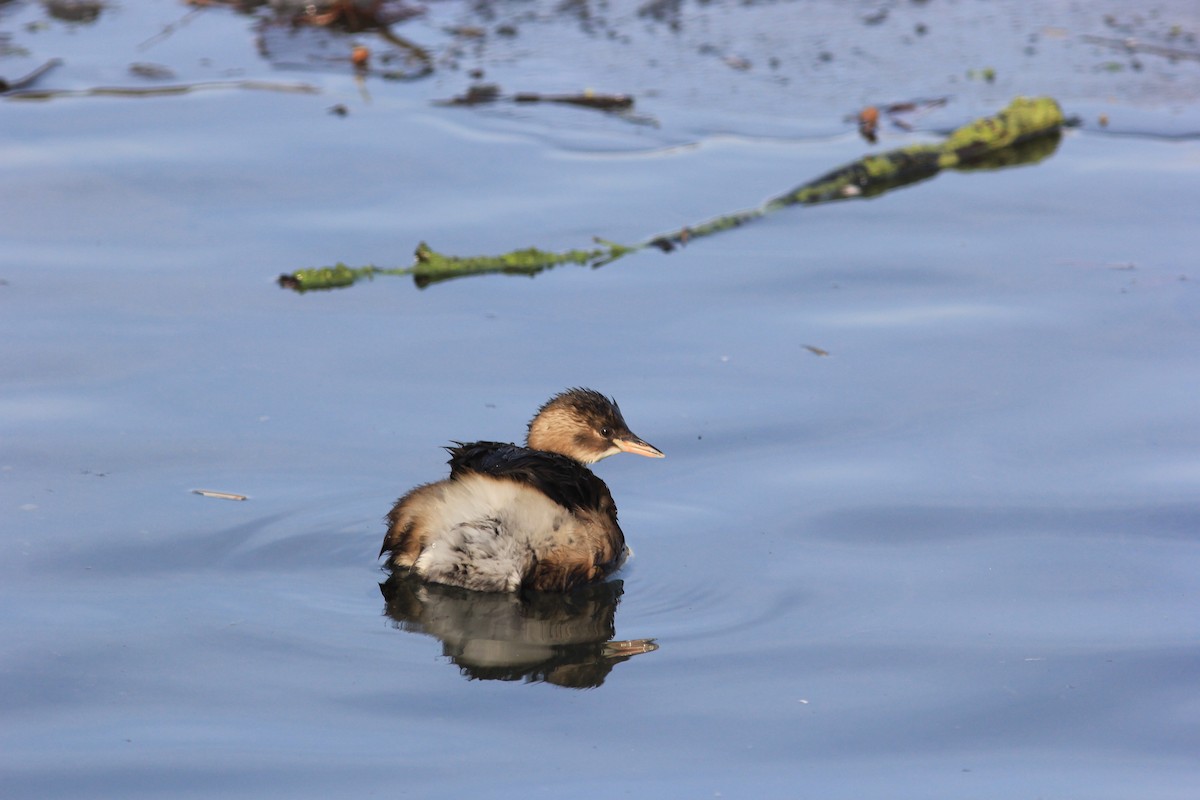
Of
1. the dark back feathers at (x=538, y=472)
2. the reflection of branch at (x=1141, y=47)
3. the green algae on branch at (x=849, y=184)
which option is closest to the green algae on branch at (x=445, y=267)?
the green algae on branch at (x=849, y=184)

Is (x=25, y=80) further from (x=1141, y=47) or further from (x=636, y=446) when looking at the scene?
(x=1141, y=47)

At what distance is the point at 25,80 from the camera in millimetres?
9594

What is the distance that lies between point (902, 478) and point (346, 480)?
72.3 inches

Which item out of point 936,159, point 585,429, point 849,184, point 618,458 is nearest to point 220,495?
point 585,429

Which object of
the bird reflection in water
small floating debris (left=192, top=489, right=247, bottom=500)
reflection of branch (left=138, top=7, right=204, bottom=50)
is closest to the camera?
the bird reflection in water

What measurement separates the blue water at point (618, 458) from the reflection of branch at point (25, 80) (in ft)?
0.61

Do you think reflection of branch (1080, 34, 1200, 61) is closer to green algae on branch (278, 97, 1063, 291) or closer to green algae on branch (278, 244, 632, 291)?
green algae on branch (278, 97, 1063, 291)

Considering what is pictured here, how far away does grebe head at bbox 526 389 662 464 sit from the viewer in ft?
18.3

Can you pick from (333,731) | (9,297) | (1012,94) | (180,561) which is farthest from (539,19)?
(333,731)

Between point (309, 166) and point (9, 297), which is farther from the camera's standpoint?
point (309, 166)

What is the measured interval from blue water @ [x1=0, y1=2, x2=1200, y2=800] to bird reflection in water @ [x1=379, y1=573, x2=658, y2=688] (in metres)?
0.02

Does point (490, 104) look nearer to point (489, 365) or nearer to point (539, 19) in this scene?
point (539, 19)

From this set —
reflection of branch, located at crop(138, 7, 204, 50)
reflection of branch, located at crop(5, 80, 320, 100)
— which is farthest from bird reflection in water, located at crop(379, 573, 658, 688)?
reflection of branch, located at crop(138, 7, 204, 50)

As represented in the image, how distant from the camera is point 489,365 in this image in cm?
641
